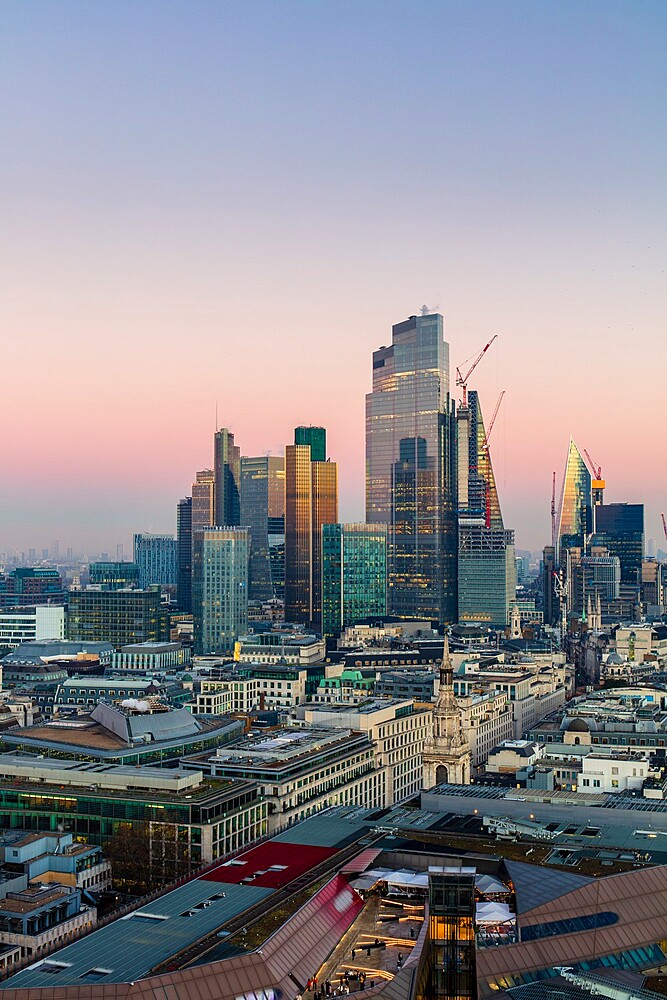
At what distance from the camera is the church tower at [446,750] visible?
391 ft

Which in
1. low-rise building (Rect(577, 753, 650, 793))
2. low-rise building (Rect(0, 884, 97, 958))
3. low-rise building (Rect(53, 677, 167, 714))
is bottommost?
low-rise building (Rect(0, 884, 97, 958))

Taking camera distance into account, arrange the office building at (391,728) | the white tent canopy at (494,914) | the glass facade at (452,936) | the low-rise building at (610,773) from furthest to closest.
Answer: the office building at (391,728)
the low-rise building at (610,773)
the white tent canopy at (494,914)
the glass facade at (452,936)

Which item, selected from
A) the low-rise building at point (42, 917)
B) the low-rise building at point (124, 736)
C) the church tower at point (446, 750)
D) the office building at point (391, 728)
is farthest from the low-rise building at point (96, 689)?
the low-rise building at point (42, 917)

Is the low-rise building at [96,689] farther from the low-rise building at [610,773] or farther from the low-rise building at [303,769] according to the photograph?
the low-rise building at [610,773]

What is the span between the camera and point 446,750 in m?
119

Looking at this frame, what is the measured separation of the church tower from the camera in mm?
119250

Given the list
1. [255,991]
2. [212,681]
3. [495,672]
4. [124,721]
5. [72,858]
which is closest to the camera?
[255,991]

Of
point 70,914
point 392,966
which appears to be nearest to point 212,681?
point 70,914

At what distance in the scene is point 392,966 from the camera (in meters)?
58.9

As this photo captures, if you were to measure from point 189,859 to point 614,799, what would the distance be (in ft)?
109

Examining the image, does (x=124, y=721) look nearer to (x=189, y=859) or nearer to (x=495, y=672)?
(x=189, y=859)

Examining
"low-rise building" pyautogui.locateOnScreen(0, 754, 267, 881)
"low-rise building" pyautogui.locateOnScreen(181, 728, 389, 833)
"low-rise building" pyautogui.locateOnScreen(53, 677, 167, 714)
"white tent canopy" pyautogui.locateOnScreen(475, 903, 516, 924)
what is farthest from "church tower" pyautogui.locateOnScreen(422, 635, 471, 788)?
"low-rise building" pyautogui.locateOnScreen(53, 677, 167, 714)

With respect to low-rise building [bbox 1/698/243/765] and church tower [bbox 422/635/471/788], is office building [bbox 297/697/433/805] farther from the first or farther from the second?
low-rise building [bbox 1/698/243/765]

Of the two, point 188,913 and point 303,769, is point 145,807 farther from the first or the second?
point 188,913
